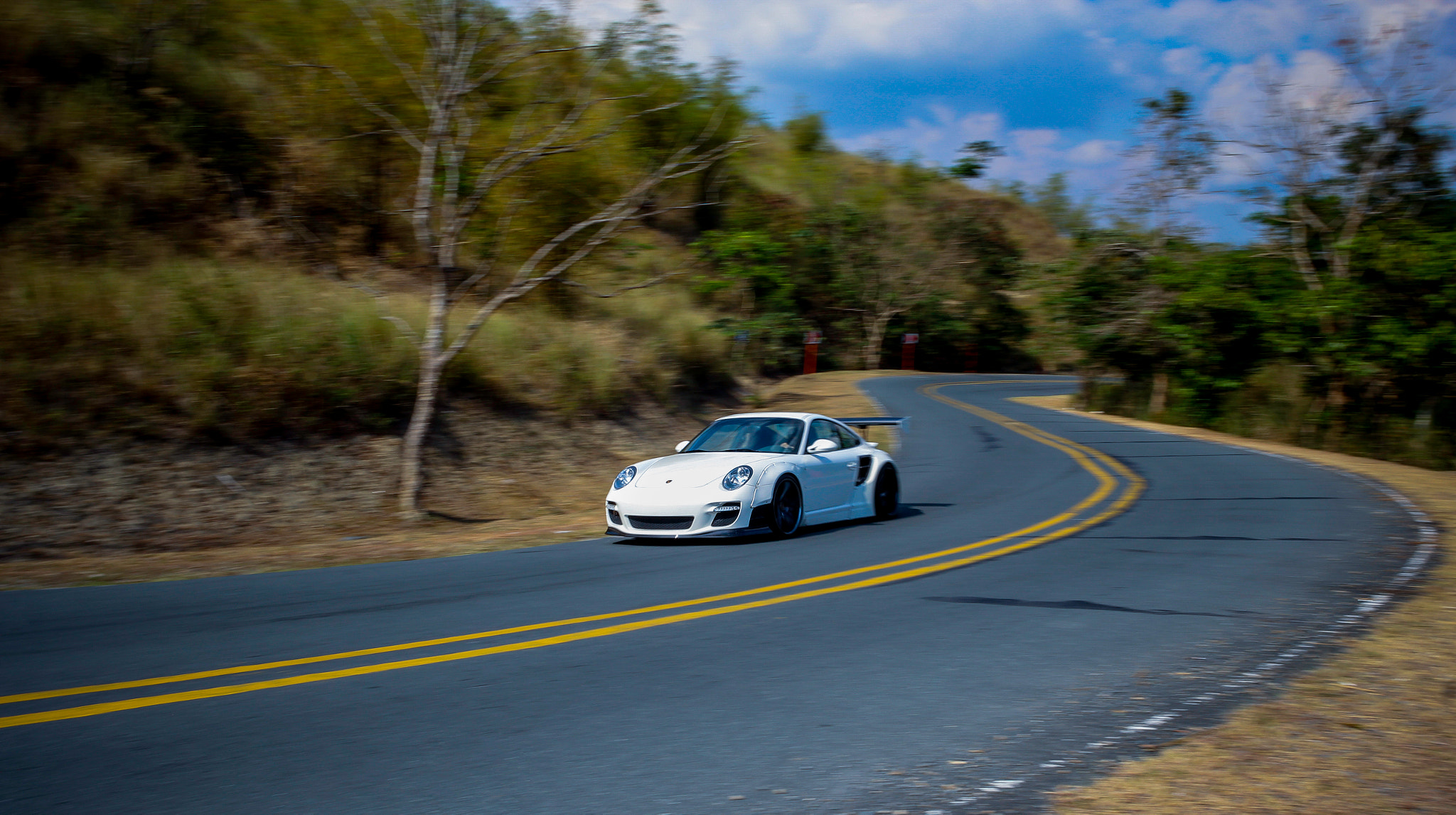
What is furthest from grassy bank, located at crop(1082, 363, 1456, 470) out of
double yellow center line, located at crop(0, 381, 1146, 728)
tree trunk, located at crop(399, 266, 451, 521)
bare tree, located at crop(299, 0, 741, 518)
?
tree trunk, located at crop(399, 266, 451, 521)

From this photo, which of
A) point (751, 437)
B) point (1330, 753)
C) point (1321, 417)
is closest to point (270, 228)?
point (751, 437)

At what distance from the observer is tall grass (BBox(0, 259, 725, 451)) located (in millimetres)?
14094

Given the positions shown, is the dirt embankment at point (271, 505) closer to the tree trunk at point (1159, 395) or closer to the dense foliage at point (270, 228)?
the dense foliage at point (270, 228)

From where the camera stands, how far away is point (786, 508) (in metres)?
10.9

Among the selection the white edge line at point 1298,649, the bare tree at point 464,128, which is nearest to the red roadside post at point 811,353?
the bare tree at point 464,128

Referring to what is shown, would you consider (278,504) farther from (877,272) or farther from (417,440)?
(877,272)

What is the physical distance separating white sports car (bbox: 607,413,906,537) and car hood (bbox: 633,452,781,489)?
10 millimetres

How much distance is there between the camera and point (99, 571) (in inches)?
380

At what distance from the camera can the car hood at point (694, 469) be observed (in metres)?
10.4

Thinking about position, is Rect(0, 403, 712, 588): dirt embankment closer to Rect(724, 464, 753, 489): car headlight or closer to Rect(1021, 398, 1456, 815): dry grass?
Rect(724, 464, 753, 489): car headlight

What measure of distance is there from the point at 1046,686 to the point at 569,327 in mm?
20672

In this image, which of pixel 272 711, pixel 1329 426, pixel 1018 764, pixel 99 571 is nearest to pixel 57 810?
pixel 272 711

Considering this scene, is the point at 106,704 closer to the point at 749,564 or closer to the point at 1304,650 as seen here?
the point at 749,564

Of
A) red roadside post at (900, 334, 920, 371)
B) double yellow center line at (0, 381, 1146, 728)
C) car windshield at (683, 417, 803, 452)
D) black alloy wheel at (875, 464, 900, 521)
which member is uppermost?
red roadside post at (900, 334, 920, 371)
